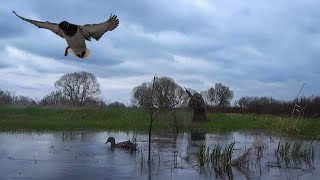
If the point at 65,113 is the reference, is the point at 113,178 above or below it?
below

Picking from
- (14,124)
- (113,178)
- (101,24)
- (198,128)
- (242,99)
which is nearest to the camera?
(101,24)

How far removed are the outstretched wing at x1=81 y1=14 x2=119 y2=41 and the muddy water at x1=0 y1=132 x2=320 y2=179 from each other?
689cm

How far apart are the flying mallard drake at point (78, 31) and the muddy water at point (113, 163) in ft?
22.7

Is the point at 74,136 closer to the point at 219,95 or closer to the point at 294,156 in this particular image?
the point at 294,156

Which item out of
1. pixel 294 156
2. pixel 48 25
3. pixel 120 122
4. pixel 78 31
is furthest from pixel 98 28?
pixel 120 122

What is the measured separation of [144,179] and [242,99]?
69488 mm

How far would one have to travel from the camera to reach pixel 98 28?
6.95 m

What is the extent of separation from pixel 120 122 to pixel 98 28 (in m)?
23.6

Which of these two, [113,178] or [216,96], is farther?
[216,96]

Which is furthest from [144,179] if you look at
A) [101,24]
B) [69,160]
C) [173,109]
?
[173,109]

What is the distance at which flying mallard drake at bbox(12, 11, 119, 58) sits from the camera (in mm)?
6352

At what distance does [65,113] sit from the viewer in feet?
109

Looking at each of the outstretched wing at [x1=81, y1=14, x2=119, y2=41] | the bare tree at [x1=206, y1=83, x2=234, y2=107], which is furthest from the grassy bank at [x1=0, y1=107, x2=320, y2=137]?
the bare tree at [x1=206, y1=83, x2=234, y2=107]

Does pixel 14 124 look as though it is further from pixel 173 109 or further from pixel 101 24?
pixel 101 24
